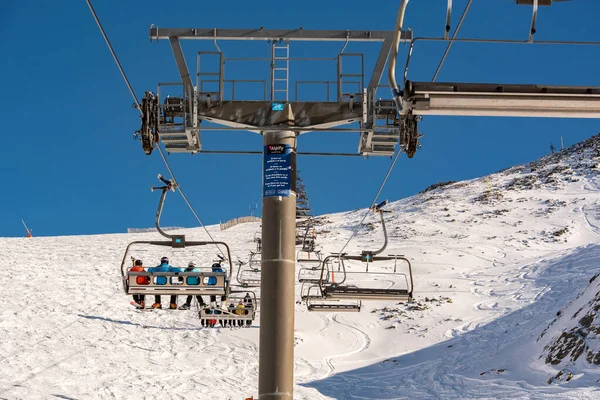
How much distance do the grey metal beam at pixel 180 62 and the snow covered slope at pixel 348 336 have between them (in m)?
10.8

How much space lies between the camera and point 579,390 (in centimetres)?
2122

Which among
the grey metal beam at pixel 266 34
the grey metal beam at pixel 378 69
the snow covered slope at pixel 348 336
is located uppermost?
the grey metal beam at pixel 266 34

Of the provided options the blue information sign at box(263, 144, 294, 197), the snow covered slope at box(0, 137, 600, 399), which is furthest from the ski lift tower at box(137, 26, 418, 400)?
the snow covered slope at box(0, 137, 600, 399)

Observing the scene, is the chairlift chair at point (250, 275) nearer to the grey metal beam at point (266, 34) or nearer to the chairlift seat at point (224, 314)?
the chairlift seat at point (224, 314)

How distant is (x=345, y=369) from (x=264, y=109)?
14.3 meters

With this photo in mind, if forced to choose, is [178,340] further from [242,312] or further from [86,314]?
[242,312]

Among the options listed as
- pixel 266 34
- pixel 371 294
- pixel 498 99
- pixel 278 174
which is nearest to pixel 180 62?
pixel 266 34

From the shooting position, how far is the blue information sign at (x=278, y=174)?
12.9 meters

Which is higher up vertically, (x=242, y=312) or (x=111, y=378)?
(x=242, y=312)

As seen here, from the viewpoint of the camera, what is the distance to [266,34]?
1438 cm

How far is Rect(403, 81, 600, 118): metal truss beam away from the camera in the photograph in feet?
24.5

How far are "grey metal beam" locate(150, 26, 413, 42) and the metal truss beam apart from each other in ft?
23.2

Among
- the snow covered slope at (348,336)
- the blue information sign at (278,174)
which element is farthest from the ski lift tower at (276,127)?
the snow covered slope at (348,336)

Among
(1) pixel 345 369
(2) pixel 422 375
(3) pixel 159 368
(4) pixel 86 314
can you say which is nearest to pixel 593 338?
(2) pixel 422 375
